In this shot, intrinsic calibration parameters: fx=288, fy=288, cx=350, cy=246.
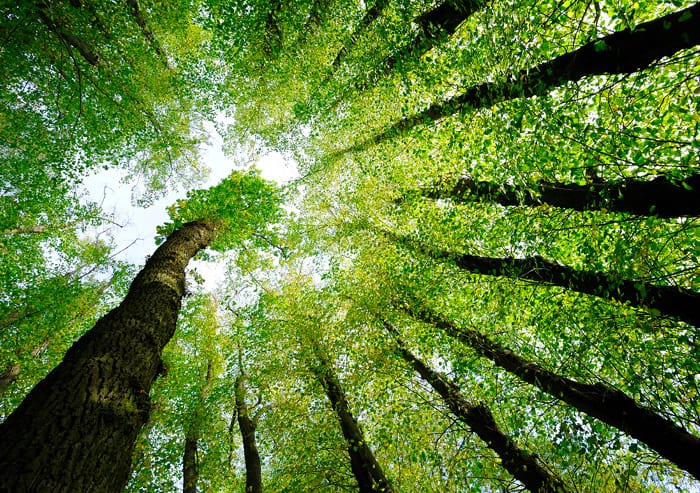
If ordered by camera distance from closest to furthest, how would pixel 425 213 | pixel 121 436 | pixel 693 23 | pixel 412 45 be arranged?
pixel 121 436 → pixel 693 23 → pixel 412 45 → pixel 425 213

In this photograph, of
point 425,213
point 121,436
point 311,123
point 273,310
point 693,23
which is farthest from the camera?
point 311,123

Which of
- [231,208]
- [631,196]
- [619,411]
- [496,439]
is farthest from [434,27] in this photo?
[496,439]

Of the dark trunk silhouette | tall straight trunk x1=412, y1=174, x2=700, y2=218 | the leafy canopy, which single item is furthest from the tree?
the dark trunk silhouette

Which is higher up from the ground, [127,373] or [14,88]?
[14,88]

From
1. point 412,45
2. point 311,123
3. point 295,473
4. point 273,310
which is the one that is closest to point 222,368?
point 273,310

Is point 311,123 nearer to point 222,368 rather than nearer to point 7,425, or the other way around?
point 7,425

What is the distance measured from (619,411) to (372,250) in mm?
6618

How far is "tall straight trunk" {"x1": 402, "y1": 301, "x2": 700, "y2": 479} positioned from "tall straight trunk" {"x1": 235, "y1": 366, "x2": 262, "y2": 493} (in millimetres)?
6533

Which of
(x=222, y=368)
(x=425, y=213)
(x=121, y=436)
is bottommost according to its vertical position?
(x=121, y=436)

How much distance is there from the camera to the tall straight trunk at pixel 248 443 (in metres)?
7.09

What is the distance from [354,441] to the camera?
19.5 feet

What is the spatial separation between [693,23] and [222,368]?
14509mm

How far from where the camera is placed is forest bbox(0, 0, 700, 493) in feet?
10.2

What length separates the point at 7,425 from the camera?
2055 mm
